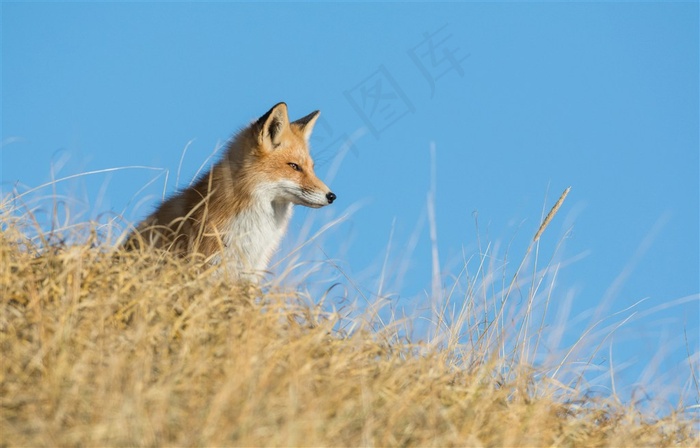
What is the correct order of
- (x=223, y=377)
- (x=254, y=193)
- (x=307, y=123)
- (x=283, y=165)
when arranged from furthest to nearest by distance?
(x=307, y=123) → (x=283, y=165) → (x=254, y=193) → (x=223, y=377)

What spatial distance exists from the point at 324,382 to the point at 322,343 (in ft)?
1.96

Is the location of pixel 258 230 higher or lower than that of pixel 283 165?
lower

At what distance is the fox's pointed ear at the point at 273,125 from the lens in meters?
7.07

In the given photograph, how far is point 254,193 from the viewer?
687 cm

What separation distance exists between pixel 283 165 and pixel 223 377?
13.1 feet

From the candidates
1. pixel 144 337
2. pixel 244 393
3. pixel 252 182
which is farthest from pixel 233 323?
pixel 252 182

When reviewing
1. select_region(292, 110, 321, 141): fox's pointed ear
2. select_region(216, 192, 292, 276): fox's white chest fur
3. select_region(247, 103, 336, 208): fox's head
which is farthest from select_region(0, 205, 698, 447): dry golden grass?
select_region(292, 110, 321, 141): fox's pointed ear

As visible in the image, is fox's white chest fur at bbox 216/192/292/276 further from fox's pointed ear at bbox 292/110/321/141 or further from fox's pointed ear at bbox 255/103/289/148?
fox's pointed ear at bbox 292/110/321/141

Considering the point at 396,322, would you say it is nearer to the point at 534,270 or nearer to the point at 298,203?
→ the point at 534,270

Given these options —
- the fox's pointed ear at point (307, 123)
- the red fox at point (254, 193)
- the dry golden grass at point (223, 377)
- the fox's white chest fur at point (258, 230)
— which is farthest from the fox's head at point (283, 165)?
the dry golden grass at point (223, 377)

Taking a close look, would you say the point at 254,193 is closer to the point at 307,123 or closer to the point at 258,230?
A: the point at 258,230

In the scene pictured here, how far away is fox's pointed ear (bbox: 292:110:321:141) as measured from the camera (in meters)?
7.82

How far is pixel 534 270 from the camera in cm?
555

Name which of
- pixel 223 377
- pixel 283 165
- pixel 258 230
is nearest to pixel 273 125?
pixel 283 165
